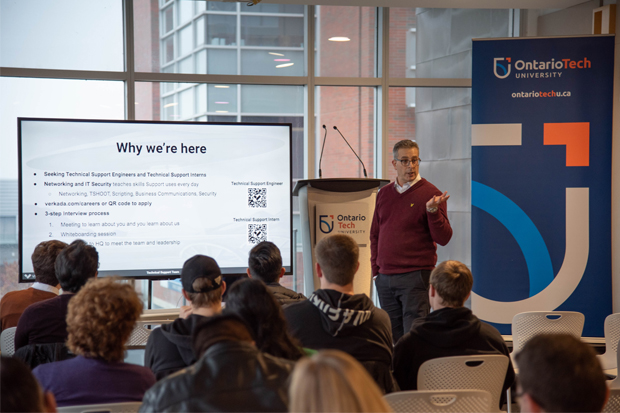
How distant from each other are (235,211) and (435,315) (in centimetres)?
252

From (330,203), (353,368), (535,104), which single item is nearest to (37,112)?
(330,203)

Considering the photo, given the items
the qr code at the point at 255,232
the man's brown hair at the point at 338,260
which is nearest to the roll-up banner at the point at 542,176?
the qr code at the point at 255,232

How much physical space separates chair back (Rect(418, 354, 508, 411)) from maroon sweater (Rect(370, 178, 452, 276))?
1.61m

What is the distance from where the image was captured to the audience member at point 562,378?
113 cm

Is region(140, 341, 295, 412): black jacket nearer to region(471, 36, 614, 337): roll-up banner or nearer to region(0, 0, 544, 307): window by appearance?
region(471, 36, 614, 337): roll-up banner

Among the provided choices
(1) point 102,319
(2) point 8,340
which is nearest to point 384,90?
(2) point 8,340

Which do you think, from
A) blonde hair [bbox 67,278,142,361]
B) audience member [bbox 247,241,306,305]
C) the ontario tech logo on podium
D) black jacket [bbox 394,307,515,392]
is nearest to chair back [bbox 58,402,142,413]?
blonde hair [bbox 67,278,142,361]

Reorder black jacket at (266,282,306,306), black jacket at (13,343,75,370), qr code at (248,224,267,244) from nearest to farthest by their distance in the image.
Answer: black jacket at (13,343,75,370)
black jacket at (266,282,306,306)
qr code at (248,224,267,244)

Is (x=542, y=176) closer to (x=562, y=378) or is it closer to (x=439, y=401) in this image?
(x=439, y=401)

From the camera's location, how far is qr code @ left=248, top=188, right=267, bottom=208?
4430 millimetres

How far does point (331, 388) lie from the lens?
0.82 metres

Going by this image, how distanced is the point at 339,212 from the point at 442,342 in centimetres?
192

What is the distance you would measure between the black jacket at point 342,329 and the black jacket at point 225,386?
2.97ft

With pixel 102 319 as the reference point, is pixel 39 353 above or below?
below
